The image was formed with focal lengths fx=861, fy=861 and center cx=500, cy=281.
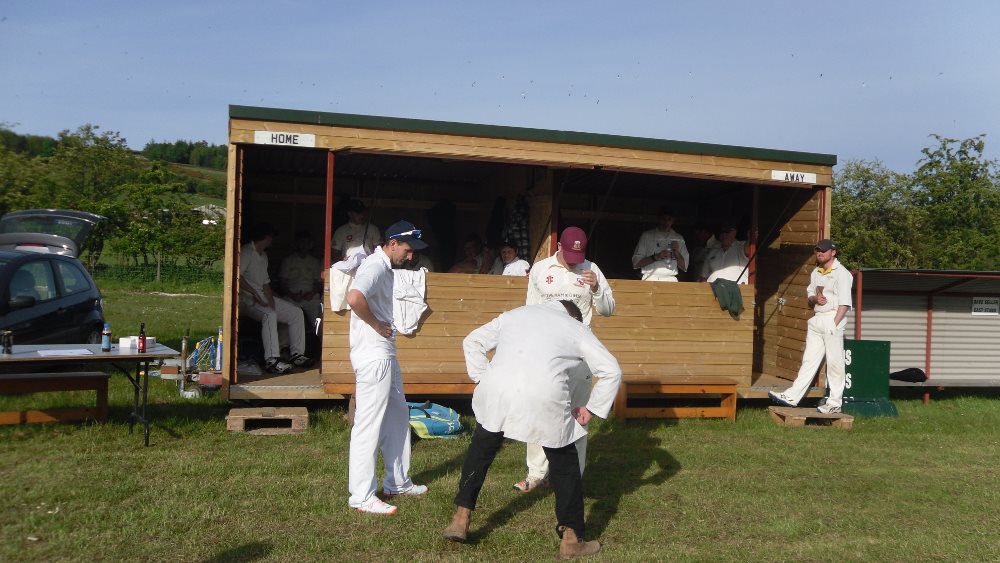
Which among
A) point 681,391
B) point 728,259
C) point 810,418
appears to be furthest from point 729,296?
point 810,418

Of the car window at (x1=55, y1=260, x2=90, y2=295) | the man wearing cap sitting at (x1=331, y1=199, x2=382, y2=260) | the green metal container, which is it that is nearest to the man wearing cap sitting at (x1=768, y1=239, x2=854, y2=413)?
the green metal container

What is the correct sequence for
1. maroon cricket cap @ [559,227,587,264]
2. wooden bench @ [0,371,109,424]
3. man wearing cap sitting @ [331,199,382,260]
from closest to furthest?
maroon cricket cap @ [559,227,587,264] < wooden bench @ [0,371,109,424] < man wearing cap sitting @ [331,199,382,260]

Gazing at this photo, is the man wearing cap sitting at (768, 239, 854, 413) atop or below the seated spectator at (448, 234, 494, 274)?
below

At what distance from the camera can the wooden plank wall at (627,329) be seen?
872 centimetres

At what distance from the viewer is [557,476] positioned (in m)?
4.64

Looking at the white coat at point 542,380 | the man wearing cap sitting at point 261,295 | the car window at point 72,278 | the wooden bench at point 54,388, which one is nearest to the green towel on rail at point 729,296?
the man wearing cap sitting at point 261,295

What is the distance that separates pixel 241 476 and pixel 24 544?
1682 millimetres

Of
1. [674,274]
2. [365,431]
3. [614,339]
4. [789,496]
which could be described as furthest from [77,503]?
[674,274]

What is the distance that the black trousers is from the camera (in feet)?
15.2

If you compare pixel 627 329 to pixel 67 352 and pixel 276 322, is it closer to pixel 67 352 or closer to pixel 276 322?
pixel 276 322

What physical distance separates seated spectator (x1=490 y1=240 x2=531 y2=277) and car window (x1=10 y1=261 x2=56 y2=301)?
16.5 feet

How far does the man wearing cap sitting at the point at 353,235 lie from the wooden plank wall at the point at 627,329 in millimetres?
1797

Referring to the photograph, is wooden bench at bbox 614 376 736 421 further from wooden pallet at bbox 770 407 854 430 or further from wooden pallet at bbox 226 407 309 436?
wooden pallet at bbox 226 407 309 436

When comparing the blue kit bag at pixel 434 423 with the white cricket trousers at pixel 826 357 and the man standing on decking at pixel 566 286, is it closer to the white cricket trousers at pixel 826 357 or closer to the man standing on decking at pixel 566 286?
the man standing on decking at pixel 566 286
